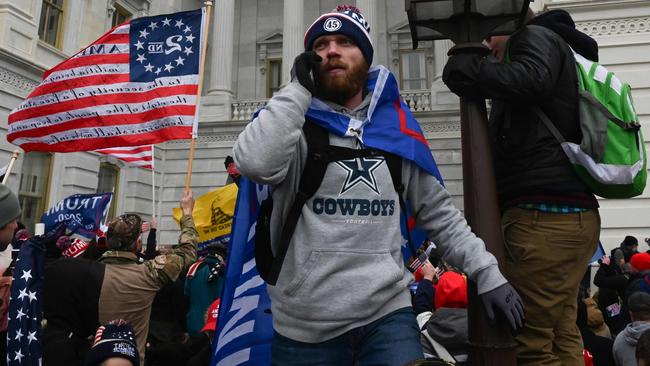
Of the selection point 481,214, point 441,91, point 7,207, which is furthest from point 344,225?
point 441,91

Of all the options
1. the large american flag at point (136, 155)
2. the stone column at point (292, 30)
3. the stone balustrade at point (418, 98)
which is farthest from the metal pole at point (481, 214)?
the stone column at point (292, 30)

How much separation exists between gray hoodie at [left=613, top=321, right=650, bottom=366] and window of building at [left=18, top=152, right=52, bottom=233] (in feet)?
54.1

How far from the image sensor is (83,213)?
9062mm

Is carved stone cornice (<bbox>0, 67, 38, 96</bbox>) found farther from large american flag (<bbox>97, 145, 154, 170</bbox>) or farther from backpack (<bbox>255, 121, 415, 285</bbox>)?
backpack (<bbox>255, 121, 415, 285</bbox>)

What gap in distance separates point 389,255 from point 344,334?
15.1 inches

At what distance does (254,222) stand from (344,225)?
679 mm

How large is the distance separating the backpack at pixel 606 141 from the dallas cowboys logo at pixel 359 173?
2.93 ft

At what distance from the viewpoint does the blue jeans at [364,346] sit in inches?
79.1

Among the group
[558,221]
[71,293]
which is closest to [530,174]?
[558,221]

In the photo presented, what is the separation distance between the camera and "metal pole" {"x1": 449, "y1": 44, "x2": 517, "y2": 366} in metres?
2.06

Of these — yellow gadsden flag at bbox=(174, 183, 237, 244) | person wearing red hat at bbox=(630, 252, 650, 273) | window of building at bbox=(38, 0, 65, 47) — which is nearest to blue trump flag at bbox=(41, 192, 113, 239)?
yellow gadsden flag at bbox=(174, 183, 237, 244)

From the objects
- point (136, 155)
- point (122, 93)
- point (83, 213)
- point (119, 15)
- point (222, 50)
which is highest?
point (119, 15)

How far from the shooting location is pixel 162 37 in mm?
6598

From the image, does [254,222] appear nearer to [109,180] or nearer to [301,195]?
[301,195]
